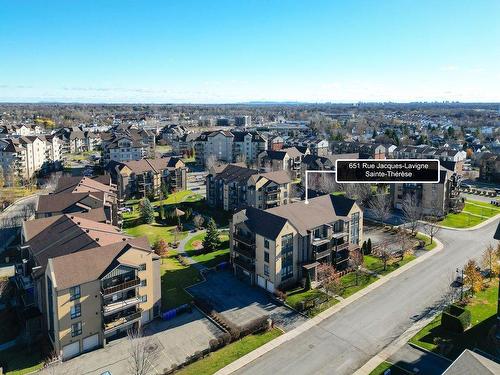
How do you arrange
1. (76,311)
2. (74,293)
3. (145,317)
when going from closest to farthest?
1. (74,293)
2. (76,311)
3. (145,317)

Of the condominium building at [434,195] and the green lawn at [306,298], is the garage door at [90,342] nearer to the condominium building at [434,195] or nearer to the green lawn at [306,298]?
the green lawn at [306,298]

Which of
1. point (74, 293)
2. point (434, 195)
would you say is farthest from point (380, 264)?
point (74, 293)

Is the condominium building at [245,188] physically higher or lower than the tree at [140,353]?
higher

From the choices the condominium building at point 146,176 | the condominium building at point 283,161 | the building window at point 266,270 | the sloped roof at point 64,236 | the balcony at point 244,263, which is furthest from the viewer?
the condominium building at point 283,161

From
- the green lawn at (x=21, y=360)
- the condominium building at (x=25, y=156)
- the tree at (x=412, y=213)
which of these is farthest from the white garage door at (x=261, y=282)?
the condominium building at (x=25, y=156)

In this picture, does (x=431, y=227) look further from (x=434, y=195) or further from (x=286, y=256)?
(x=286, y=256)

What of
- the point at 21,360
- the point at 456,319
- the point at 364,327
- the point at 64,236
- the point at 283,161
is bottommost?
the point at 21,360

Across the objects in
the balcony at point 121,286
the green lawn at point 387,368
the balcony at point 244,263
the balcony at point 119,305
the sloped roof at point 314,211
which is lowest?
the green lawn at point 387,368
